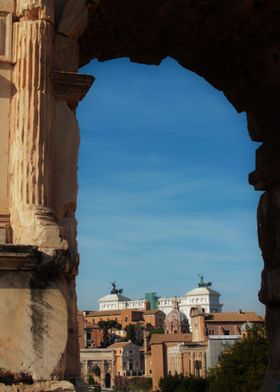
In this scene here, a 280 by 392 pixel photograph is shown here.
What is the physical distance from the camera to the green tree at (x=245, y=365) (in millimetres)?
39469

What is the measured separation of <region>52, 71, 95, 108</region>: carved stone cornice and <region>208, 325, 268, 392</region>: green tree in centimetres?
3415

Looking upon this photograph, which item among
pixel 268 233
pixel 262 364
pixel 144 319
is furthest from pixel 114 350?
pixel 268 233

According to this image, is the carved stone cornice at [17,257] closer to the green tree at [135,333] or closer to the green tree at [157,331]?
the green tree at [157,331]

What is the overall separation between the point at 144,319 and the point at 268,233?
130 metres

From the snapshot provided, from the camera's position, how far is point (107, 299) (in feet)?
592

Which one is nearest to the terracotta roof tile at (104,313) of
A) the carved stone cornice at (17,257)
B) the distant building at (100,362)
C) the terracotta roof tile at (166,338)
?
the distant building at (100,362)

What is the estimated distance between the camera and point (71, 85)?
6.33 m

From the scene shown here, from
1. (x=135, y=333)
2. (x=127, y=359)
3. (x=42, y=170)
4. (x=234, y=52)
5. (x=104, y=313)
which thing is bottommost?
(x=127, y=359)

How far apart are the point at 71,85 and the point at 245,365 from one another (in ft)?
124

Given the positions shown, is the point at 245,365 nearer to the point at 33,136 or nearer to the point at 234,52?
the point at 234,52

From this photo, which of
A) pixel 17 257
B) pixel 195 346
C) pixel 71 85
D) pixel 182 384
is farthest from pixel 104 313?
pixel 17 257

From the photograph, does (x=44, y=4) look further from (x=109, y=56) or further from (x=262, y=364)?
(x=262, y=364)

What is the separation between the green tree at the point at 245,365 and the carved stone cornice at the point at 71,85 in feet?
112

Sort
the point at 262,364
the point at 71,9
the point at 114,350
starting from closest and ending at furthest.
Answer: the point at 71,9 < the point at 262,364 < the point at 114,350
